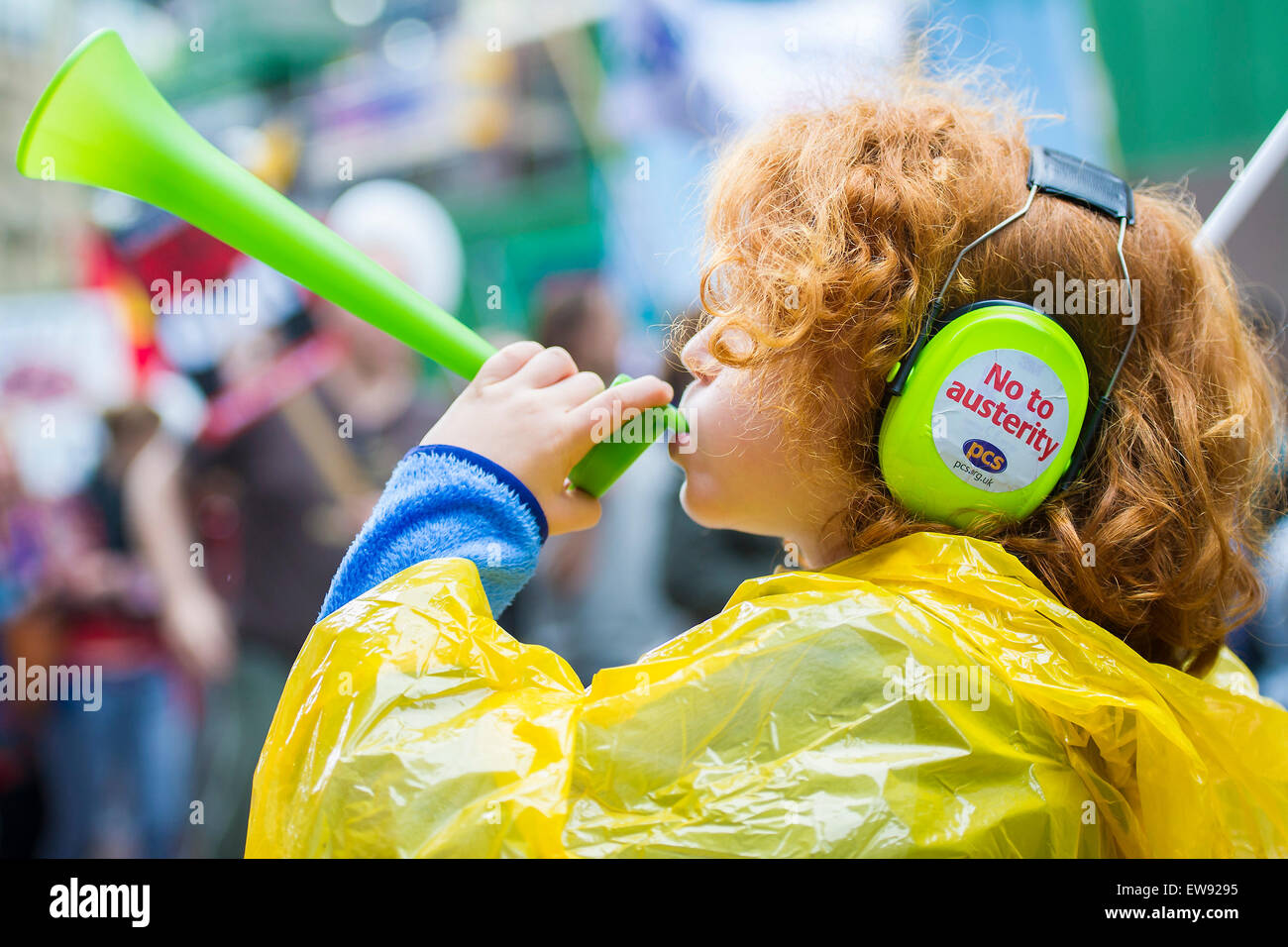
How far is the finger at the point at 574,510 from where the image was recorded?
1.02m

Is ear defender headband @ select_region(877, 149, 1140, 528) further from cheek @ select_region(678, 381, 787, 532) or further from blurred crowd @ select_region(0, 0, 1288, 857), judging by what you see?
blurred crowd @ select_region(0, 0, 1288, 857)

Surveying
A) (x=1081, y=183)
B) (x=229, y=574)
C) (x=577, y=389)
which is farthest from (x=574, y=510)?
(x=229, y=574)

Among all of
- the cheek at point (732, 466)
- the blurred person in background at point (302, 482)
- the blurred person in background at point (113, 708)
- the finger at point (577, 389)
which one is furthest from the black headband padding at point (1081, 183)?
the blurred person in background at point (113, 708)

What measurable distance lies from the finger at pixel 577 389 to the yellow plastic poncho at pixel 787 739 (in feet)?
0.79

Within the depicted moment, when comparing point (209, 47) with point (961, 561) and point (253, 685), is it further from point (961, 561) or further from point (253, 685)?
point (961, 561)

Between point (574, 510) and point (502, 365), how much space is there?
18 centimetres

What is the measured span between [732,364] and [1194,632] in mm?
546

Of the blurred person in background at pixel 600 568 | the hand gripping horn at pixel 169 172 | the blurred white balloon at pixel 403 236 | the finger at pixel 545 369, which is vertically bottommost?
the blurred person in background at pixel 600 568

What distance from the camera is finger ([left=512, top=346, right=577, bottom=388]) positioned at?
0.98 metres

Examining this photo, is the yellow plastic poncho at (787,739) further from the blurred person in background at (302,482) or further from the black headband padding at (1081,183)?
the blurred person in background at (302,482)

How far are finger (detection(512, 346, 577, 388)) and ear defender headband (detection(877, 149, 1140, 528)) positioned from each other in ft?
1.09

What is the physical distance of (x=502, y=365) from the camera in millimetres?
986

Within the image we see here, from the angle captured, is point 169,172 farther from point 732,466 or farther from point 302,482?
point 302,482

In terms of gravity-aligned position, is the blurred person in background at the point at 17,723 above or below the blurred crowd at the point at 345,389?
below
